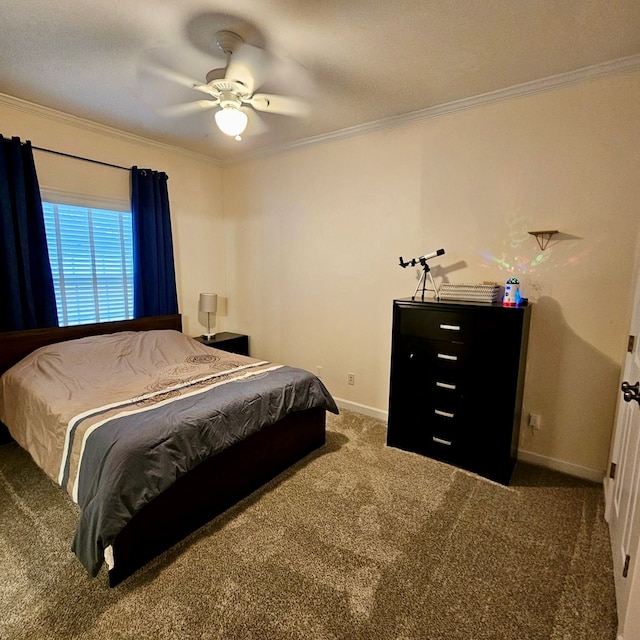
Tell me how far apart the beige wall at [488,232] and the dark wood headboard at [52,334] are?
1387mm

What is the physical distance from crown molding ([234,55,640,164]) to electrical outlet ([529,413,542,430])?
88.3 inches

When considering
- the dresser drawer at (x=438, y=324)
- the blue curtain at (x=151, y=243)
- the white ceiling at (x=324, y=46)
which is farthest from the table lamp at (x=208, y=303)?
the dresser drawer at (x=438, y=324)

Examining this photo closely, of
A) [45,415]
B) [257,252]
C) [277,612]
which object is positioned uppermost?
[257,252]

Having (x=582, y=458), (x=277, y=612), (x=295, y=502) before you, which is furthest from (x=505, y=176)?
(x=277, y=612)

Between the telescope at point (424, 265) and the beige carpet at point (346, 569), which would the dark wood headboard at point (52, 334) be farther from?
the telescope at point (424, 265)

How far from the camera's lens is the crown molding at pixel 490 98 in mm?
2121

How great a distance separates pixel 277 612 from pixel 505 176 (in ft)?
9.65

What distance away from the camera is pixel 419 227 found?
297 cm

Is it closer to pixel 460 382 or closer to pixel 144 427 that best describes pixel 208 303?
pixel 144 427

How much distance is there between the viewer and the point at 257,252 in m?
4.09

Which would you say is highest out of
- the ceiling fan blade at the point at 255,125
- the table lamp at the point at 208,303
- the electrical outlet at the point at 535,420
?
the ceiling fan blade at the point at 255,125

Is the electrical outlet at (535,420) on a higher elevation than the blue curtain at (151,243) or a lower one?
lower

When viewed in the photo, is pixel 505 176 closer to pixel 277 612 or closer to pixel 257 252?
pixel 257 252

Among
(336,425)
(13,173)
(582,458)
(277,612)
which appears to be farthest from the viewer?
(336,425)
